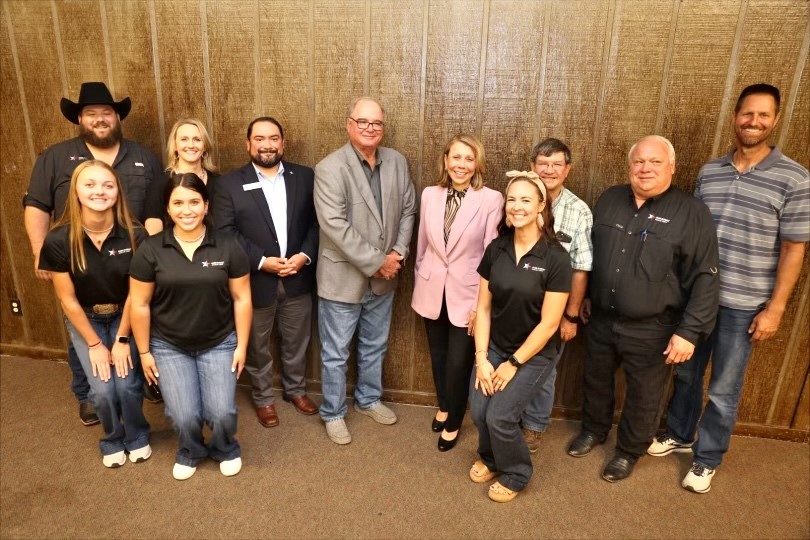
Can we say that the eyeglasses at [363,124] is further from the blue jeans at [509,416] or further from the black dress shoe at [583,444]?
the black dress shoe at [583,444]

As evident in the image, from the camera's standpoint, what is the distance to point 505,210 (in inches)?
85.2

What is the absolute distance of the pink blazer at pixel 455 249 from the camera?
7.96 ft

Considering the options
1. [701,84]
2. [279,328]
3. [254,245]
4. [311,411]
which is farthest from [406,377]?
[701,84]

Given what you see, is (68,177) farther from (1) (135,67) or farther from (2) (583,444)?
(2) (583,444)

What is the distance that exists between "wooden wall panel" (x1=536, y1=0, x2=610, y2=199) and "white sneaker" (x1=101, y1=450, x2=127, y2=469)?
2.52 metres

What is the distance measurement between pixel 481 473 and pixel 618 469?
67 centimetres

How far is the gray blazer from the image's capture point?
2514 mm

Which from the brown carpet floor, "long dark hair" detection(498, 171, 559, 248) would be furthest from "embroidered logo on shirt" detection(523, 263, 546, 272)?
the brown carpet floor

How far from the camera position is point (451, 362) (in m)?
2.58

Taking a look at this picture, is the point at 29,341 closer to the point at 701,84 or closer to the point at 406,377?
the point at 406,377

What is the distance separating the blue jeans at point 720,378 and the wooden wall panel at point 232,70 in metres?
2.62

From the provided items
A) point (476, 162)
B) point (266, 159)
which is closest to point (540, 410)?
point (476, 162)

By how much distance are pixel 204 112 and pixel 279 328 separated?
129 cm

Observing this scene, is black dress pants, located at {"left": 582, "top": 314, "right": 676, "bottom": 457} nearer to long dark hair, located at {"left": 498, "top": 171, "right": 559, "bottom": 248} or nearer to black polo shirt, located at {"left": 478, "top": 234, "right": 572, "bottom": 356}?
black polo shirt, located at {"left": 478, "top": 234, "right": 572, "bottom": 356}
